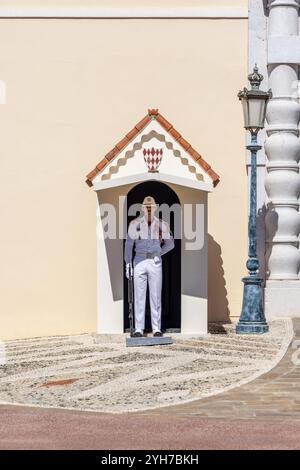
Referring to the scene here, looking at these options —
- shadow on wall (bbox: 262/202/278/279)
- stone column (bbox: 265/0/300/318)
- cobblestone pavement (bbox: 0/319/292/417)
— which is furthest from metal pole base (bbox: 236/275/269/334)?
shadow on wall (bbox: 262/202/278/279)

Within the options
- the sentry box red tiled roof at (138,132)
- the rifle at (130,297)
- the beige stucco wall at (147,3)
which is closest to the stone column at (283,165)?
the beige stucco wall at (147,3)

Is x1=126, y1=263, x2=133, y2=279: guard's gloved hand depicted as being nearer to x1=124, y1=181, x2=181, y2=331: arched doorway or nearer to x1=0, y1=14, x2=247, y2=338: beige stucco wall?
x1=124, y1=181, x2=181, y2=331: arched doorway

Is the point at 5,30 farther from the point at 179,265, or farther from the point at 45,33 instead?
the point at 179,265

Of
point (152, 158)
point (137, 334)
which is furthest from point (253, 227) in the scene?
point (137, 334)

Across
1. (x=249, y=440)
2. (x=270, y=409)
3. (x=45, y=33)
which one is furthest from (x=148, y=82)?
(x=249, y=440)

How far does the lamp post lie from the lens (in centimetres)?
1414

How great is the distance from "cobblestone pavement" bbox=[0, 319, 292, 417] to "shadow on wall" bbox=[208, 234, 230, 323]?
92 centimetres

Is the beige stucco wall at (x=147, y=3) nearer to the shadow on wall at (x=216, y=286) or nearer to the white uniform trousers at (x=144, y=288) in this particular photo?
the shadow on wall at (x=216, y=286)

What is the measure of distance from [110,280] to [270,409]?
16.9ft

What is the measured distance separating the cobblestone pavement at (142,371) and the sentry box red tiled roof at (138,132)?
2031 mm

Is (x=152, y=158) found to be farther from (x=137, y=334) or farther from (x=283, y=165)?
(x=283, y=165)

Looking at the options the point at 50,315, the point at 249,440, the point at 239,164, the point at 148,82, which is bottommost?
the point at 249,440

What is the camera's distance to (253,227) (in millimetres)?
14477

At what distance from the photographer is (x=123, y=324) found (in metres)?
14.4
